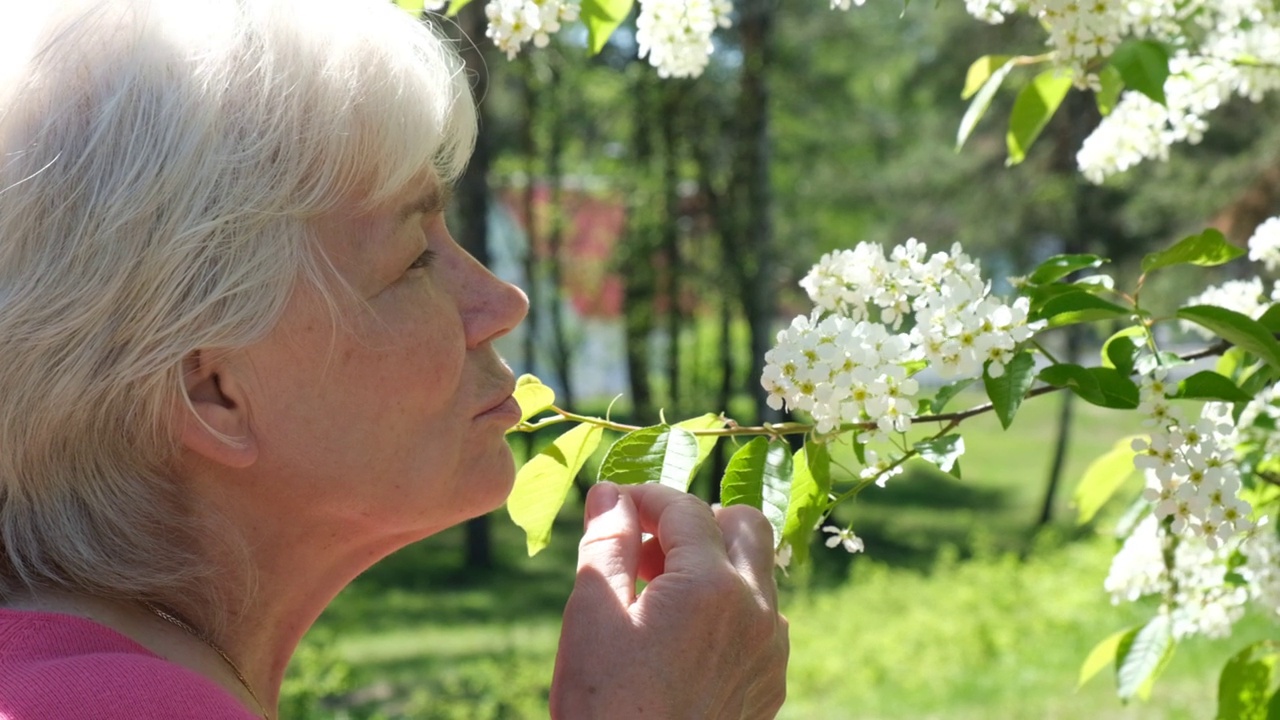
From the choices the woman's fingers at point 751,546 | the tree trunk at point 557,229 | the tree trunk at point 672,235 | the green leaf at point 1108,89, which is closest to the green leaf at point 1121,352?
the woman's fingers at point 751,546

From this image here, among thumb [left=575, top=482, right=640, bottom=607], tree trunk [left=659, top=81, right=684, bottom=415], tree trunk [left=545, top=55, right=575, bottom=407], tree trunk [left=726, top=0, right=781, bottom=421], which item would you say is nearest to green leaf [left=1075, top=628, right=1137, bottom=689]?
thumb [left=575, top=482, right=640, bottom=607]

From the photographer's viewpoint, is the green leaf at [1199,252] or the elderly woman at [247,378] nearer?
the elderly woman at [247,378]

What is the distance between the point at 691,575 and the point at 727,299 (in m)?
12.8

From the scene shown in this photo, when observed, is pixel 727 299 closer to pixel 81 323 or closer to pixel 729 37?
pixel 729 37

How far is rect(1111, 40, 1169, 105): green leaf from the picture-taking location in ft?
4.99

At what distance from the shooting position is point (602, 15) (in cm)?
157

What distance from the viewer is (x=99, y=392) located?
1.02 metres

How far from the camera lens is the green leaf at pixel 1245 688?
1.66 meters

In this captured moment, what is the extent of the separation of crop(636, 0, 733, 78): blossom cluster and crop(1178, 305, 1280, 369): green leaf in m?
0.73

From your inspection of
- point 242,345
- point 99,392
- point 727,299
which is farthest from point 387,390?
point 727,299

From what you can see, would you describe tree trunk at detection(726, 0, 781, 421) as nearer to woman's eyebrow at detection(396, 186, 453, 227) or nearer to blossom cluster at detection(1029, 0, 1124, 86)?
blossom cluster at detection(1029, 0, 1124, 86)

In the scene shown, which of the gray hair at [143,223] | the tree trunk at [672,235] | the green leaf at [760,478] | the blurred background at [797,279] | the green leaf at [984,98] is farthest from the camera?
the tree trunk at [672,235]

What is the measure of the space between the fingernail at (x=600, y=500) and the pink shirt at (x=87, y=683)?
1.11ft

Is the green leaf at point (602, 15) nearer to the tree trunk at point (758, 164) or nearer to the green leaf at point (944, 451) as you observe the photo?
the green leaf at point (944, 451)
